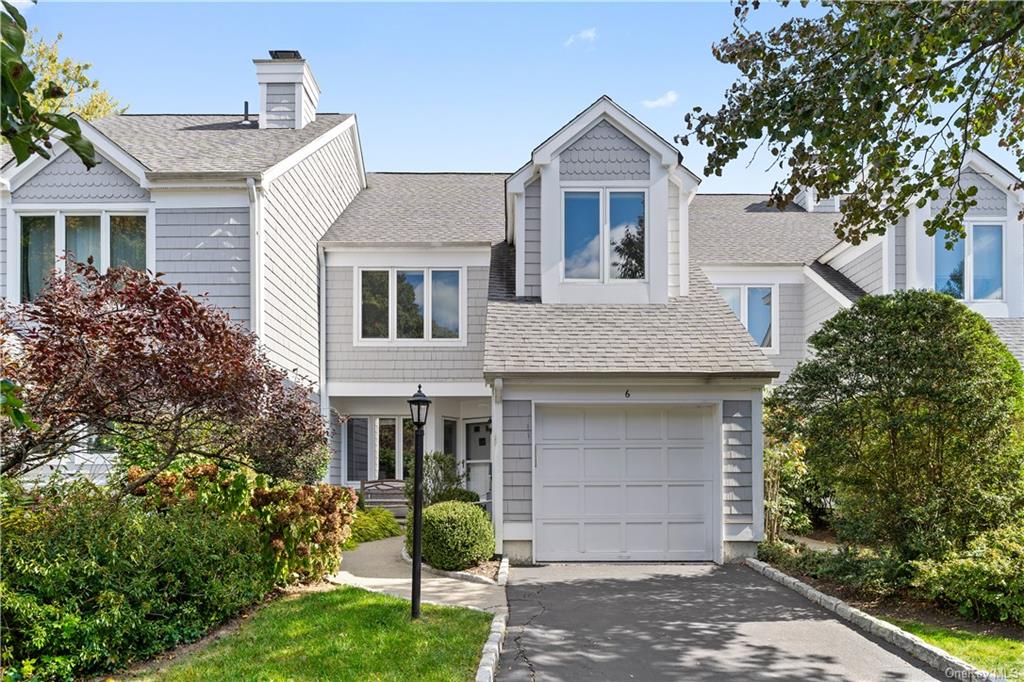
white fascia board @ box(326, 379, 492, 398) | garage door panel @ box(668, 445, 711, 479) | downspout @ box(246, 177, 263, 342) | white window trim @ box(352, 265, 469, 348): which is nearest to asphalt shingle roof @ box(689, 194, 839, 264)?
white window trim @ box(352, 265, 469, 348)

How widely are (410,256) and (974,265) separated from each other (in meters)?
12.1

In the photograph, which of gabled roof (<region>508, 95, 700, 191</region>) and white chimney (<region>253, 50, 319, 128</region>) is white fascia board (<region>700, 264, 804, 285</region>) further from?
white chimney (<region>253, 50, 319, 128</region>)

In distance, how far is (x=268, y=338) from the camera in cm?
1428

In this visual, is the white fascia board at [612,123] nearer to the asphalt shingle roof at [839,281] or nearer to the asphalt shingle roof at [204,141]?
the asphalt shingle roof at [204,141]

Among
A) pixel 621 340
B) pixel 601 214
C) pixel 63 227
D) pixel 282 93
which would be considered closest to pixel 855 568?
pixel 621 340

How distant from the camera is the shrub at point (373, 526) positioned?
1496 cm

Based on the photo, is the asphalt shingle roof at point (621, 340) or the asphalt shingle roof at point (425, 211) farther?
the asphalt shingle roof at point (425, 211)

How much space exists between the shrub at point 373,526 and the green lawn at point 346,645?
17.9 ft

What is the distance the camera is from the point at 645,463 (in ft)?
42.0

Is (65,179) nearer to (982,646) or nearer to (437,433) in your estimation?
(437,433)

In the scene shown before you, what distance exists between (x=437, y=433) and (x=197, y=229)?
690 cm

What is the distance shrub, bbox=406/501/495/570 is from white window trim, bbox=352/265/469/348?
663 centimetres

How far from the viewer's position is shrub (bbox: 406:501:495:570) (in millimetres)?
11484

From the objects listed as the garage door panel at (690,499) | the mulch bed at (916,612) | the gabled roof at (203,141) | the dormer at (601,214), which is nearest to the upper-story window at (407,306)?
the gabled roof at (203,141)
